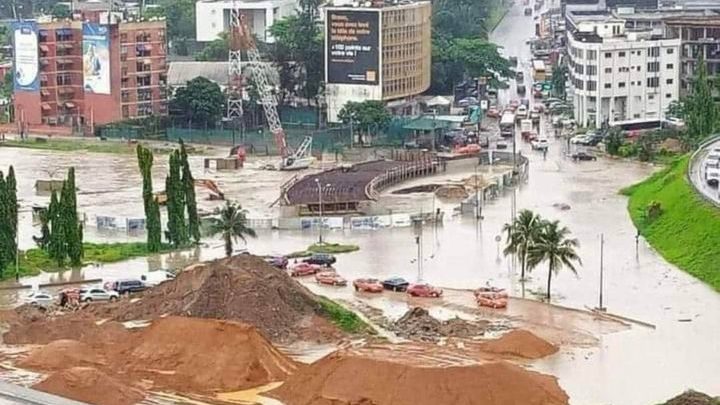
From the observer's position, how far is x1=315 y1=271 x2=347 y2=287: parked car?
3562 cm

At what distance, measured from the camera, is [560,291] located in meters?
34.5

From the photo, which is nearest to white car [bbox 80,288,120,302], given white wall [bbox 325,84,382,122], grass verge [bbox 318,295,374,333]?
grass verge [bbox 318,295,374,333]

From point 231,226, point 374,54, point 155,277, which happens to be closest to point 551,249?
point 231,226

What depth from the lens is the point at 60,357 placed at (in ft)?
93.0

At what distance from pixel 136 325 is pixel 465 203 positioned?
54.5 feet

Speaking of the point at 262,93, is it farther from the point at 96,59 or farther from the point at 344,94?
the point at 96,59

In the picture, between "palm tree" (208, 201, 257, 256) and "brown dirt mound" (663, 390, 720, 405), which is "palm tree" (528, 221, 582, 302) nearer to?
"palm tree" (208, 201, 257, 256)

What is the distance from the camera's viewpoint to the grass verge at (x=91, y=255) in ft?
122

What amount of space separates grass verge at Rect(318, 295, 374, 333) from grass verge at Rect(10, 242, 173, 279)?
27.3ft

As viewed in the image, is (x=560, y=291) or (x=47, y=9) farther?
(x=47, y=9)

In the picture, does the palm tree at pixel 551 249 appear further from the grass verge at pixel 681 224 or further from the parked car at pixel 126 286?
the parked car at pixel 126 286

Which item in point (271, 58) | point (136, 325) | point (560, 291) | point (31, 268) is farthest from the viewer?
point (271, 58)

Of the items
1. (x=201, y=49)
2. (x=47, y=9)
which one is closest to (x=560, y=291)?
(x=201, y=49)

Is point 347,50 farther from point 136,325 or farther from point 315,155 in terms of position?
point 136,325
